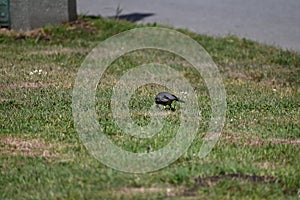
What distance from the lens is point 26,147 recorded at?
6.81 metres

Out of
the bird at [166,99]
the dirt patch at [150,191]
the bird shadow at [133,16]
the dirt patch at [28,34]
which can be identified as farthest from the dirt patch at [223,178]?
the bird shadow at [133,16]

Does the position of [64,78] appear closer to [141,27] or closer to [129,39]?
[129,39]

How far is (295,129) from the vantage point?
7477 mm

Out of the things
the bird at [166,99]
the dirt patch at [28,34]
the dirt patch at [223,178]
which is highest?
the dirt patch at [223,178]

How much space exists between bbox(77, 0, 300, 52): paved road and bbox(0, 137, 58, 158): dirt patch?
7926 mm

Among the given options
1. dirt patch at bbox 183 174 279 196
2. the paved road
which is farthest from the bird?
the paved road

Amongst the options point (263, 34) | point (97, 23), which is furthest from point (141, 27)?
point (263, 34)

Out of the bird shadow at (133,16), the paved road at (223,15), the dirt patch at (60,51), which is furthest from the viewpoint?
the bird shadow at (133,16)

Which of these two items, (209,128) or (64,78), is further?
(64,78)

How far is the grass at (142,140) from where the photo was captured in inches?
222

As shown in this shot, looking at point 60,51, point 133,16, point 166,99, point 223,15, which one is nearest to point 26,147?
point 166,99

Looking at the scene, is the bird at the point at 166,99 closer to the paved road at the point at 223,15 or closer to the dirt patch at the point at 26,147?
the dirt patch at the point at 26,147

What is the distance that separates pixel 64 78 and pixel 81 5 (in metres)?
8.09

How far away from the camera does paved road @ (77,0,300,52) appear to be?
15.5 m
